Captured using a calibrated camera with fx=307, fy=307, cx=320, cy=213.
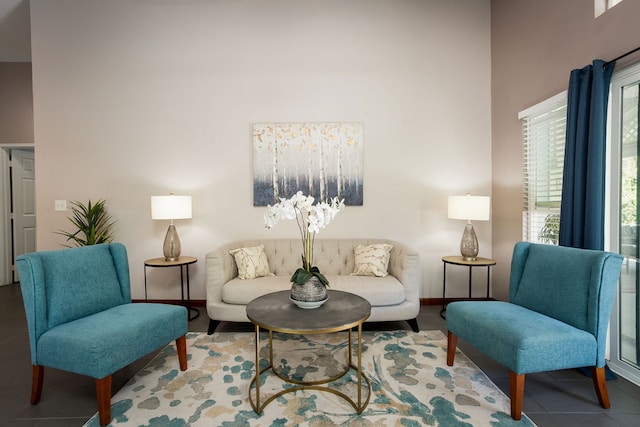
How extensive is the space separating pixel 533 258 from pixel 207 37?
3933 mm

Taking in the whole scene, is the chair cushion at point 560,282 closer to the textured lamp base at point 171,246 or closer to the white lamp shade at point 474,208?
the white lamp shade at point 474,208

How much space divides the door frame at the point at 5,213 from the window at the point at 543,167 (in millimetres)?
6467

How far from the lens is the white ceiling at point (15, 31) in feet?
12.0

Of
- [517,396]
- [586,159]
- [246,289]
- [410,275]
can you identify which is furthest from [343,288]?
[586,159]

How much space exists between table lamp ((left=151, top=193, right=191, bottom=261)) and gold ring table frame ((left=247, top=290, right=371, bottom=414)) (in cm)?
162

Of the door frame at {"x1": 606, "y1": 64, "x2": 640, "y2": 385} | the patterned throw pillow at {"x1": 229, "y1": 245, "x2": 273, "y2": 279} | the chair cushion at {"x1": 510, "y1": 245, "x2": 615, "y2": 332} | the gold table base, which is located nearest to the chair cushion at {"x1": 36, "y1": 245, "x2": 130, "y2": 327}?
the patterned throw pillow at {"x1": 229, "y1": 245, "x2": 273, "y2": 279}

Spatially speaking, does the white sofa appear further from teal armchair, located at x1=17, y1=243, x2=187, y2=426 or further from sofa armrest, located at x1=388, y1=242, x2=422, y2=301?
teal armchair, located at x1=17, y1=243, x2=187, y2=426

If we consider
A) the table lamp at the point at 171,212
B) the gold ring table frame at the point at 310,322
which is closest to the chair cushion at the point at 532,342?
the gold ring table frame at the point at 310,322

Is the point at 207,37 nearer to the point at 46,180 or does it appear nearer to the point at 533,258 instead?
the point at 46,180

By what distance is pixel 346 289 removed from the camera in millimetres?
2762

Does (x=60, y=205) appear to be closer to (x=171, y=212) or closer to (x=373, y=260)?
(x=171, y=212)

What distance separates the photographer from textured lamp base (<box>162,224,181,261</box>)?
10.7 ft

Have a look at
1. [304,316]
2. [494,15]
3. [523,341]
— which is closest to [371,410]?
[304,316]

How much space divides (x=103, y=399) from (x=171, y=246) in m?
1.79
